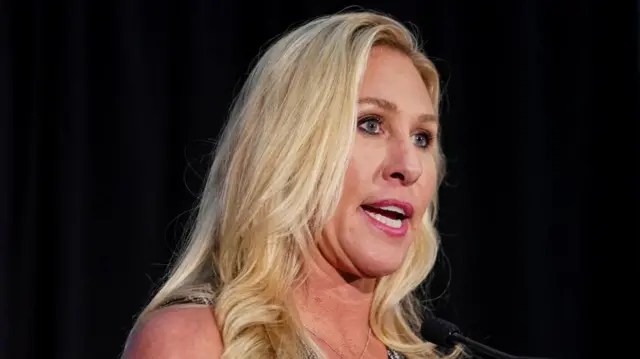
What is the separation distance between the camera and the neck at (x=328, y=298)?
6.01ft

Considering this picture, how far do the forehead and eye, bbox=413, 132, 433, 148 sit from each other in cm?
4

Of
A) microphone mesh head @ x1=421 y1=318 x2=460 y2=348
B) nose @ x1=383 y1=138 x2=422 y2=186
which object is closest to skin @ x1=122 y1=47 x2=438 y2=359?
nose @ x1=383 y1=138 x2=422 y2=186

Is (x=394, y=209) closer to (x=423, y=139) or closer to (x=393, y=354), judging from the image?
(x=423, y=139)

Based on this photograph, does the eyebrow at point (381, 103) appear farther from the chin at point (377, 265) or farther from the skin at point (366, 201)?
the chin at point (377, 265)

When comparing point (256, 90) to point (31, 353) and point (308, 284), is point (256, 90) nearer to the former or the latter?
point (308, 284)

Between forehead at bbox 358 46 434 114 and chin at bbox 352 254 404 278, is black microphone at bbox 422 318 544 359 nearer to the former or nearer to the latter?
chin at bbox 352 254 404 278

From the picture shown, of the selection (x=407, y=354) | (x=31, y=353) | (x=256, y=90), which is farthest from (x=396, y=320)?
(x=31, y=353)

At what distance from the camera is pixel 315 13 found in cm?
278

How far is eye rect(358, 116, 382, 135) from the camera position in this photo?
1.82 metres

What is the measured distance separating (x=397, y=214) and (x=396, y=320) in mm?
313

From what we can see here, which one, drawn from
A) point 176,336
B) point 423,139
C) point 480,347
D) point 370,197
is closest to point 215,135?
point 423,139

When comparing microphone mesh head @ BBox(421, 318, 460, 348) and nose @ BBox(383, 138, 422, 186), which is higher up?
nose @ BBox(383, 138, 422, 186)

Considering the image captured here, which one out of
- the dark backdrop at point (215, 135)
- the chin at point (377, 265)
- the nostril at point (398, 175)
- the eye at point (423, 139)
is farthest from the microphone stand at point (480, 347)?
the dark backdrop at point (215, 135)

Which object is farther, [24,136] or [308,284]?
[24,136]
